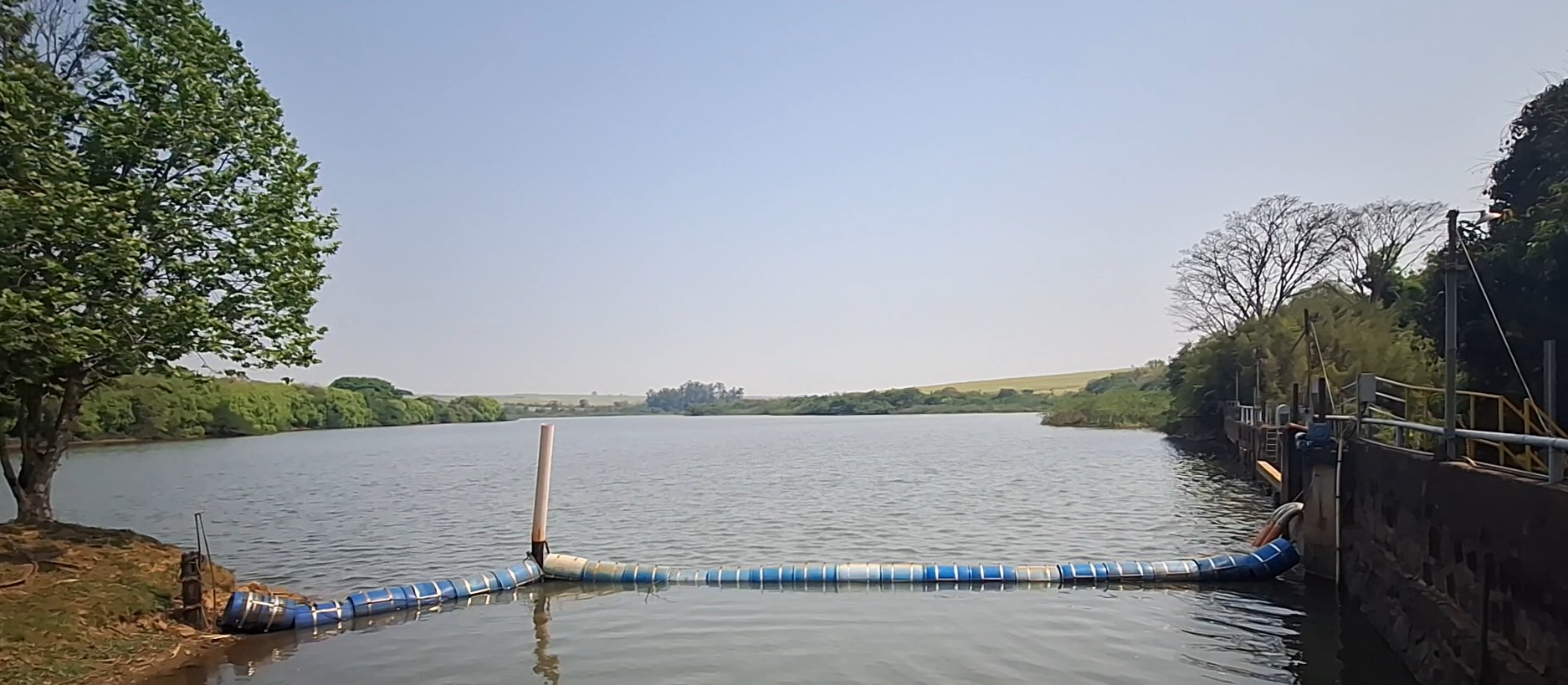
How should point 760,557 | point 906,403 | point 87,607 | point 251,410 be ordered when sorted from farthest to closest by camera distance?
point 906,403, point 251,410, point 760,557, point 87,607

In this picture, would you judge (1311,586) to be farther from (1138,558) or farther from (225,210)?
(225,210)

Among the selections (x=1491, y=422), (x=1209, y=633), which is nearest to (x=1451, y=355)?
(x=1209, y=633)

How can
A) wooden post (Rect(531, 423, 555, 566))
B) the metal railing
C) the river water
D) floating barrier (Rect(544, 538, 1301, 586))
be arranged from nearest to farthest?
the metal railing < the river water < floating barrier (Rect(544, 538, 1301, 586)) < wooden post (Rect(531, 423, 555, 566))

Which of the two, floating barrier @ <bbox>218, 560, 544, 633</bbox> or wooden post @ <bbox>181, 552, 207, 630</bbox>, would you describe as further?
floating barrier @ <bbox>218, 560, 544, 633</bbox>

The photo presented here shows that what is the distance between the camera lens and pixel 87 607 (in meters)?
11.5

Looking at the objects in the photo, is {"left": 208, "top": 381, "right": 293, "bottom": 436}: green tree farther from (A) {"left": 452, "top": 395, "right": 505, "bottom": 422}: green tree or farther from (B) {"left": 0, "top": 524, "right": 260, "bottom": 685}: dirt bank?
(B) {"left": 0, "top": 524, "right": 260, "bottom": 685}: dirt bank

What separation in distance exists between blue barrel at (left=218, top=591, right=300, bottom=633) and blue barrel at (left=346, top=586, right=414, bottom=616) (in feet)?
3.29

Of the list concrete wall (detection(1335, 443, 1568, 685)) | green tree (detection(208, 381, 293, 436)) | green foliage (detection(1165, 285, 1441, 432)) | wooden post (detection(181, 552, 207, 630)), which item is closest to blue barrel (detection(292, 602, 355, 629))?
wooden post (detection(181, 552, 207, 630))

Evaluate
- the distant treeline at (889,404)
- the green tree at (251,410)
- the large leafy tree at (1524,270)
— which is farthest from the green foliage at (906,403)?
the large leafy tree at (1524,270)

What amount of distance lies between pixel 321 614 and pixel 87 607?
8.93 ft

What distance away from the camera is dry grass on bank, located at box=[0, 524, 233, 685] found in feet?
33.7

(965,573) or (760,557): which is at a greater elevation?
(965,573)

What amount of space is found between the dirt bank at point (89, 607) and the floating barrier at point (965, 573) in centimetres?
519

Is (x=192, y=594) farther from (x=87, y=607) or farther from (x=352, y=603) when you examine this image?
(x=352, y=603)
